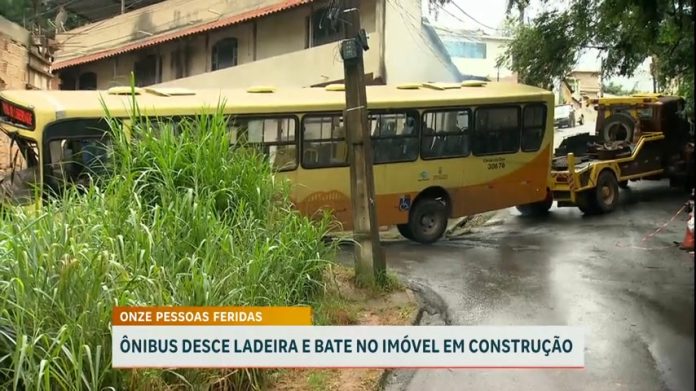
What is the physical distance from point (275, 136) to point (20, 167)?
2.99 m

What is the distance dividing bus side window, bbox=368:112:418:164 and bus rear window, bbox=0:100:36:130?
422cm

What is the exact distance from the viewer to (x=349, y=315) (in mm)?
5016

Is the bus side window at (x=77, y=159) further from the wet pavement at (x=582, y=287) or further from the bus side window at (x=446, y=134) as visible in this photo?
the bus side window at (x=446, y=134)

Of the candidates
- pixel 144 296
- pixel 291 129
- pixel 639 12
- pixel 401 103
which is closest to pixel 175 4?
pixel 291 129

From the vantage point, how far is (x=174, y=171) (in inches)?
181

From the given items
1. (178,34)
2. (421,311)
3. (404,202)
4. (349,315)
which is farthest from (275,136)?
(349,315)

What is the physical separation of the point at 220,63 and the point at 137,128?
6153mm

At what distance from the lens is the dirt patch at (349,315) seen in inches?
148

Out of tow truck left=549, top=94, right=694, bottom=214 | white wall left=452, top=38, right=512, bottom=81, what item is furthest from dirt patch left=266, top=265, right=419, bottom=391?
tow truck left=549, top=94, right=694, bottom=214

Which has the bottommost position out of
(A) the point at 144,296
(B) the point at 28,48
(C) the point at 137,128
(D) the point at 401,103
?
(A) the point at 144,296

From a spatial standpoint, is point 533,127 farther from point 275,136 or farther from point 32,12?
point 32,12

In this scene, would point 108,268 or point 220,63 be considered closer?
point 108,268

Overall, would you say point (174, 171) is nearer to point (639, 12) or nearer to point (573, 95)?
point (639, 12)

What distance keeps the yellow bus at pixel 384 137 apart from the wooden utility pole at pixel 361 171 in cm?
164
